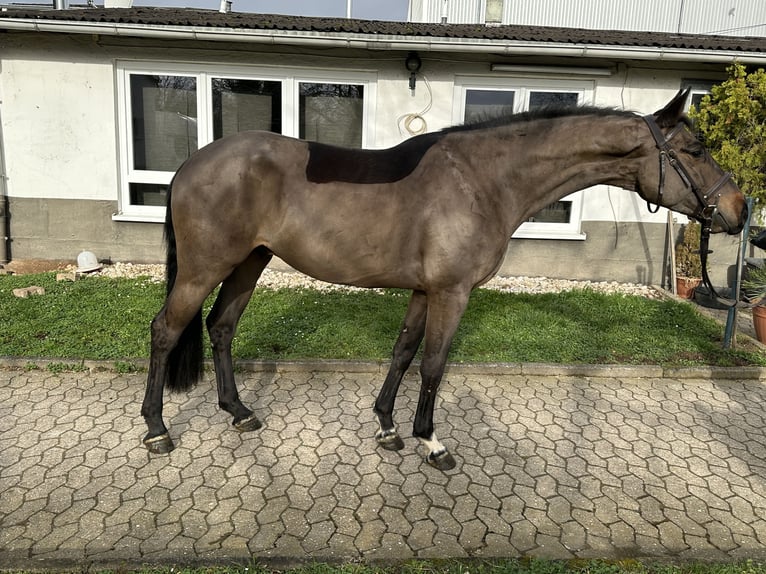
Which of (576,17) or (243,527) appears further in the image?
(576,17)

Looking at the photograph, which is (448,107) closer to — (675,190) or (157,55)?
(157,55)

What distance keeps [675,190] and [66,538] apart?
3.50 metres

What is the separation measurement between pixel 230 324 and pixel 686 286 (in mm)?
6586

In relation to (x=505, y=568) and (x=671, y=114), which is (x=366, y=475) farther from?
(x=671, y=114)

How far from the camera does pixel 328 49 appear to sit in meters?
7.59

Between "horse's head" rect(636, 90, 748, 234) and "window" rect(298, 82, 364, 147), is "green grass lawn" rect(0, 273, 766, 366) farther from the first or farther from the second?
"window" rect(298, 82, 364, 147)

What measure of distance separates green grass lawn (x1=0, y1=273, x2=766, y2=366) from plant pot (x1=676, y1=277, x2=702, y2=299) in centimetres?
73

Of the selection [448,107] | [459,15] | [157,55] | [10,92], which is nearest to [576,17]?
[459,15]

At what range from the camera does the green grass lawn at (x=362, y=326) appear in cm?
479

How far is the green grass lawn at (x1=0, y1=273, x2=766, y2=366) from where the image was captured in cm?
479

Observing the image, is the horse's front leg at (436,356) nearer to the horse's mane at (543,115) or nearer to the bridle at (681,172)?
the horse's mane at (543,115)

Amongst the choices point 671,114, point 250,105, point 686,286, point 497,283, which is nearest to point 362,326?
point 497,283

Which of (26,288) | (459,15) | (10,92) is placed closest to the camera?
(26,288)

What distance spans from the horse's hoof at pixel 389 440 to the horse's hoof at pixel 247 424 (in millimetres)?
838
